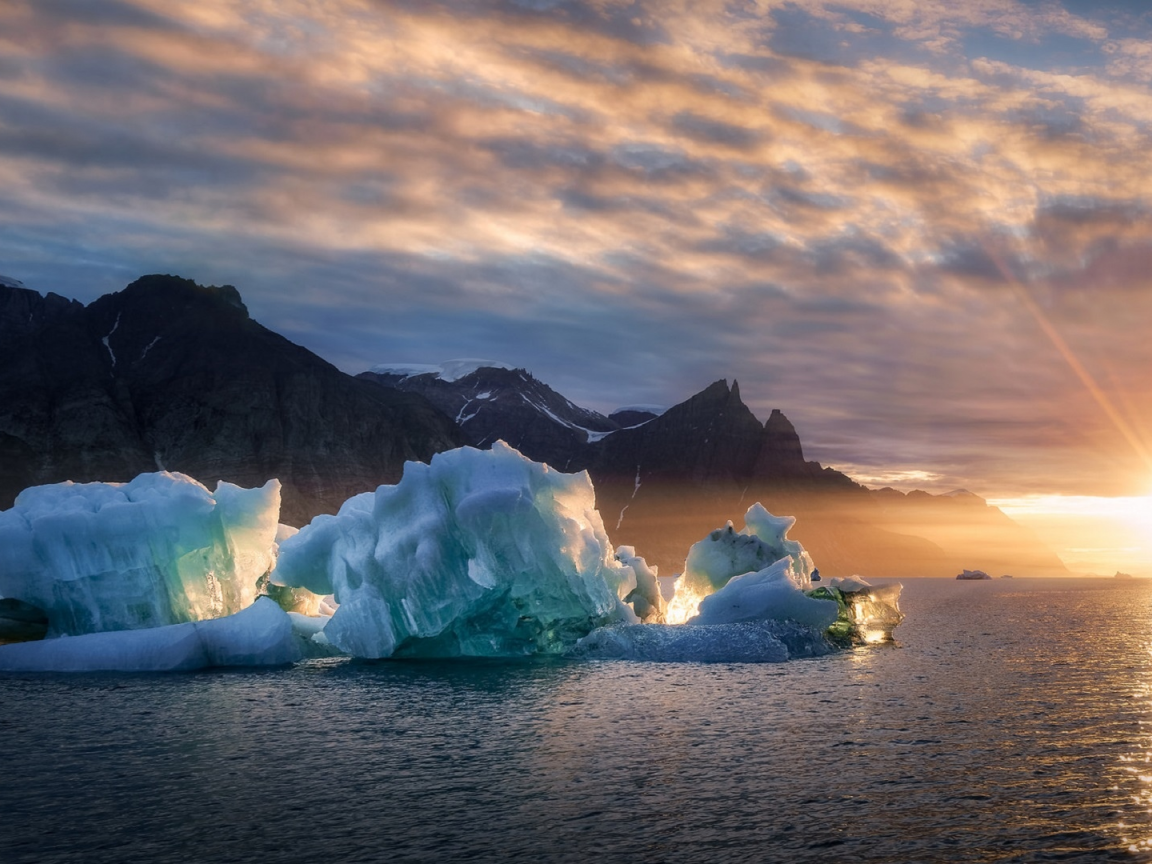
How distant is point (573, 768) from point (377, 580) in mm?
20282

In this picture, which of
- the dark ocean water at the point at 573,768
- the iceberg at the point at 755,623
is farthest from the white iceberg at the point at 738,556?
the dark ocean water at the point at 573,768

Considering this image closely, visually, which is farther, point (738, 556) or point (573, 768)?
point (738, 556)

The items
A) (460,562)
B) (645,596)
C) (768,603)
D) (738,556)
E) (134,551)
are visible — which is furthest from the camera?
(645,596)

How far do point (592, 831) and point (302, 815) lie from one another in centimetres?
564

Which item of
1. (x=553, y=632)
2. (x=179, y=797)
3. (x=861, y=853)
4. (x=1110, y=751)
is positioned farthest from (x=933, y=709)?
(x=179, y=797)

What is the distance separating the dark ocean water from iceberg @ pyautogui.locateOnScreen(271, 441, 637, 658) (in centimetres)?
382

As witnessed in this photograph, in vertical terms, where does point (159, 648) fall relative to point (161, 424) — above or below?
below

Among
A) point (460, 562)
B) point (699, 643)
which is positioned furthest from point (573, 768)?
Result: point (699, 643)

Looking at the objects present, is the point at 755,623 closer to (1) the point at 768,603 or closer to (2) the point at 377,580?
(1) the point at 768,603

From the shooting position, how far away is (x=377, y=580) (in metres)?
39.9

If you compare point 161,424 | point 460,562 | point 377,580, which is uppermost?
point 161,424

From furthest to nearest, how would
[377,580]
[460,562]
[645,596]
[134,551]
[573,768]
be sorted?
[645,596], [134,551], [460,562], [377,580], [573,768]

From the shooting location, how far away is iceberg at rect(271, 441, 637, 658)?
39.3m

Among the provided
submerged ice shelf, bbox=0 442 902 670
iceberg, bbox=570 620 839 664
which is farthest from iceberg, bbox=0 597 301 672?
iceberg, bbox=570 620 839 664
